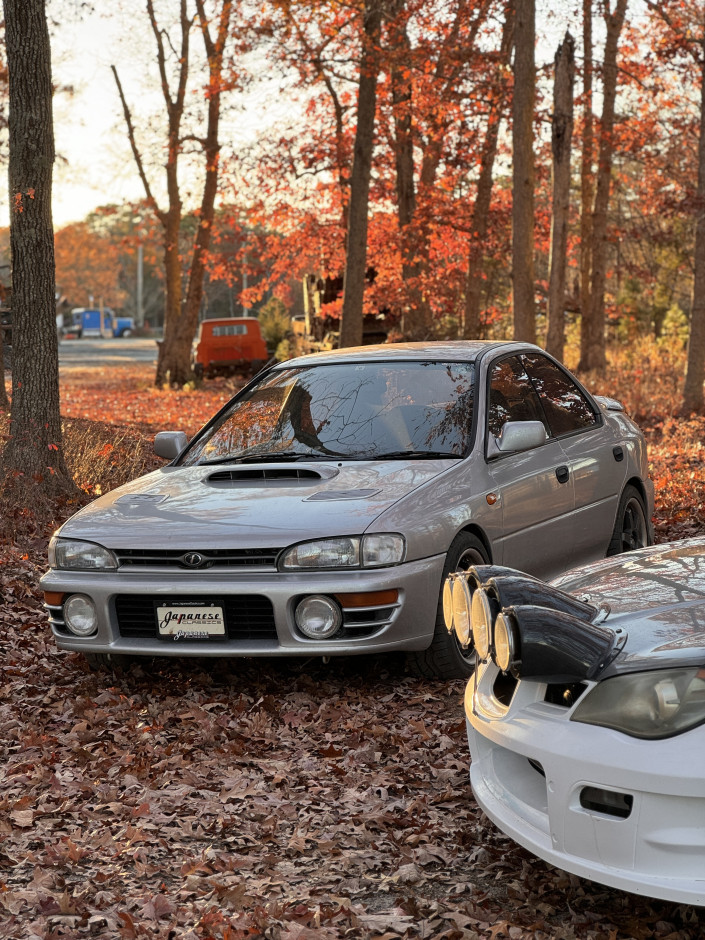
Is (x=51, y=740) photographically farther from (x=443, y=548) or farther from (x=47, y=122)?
(x=47, y=122)

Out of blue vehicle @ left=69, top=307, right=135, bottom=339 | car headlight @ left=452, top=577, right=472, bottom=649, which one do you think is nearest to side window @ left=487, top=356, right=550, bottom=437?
car headlight @ left=452, top=577, right=472, bottom=649

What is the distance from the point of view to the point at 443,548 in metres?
5.29

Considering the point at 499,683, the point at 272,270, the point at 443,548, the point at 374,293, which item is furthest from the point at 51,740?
the point at 272,270

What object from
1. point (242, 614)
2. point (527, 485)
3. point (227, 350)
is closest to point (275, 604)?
point (242, 614)

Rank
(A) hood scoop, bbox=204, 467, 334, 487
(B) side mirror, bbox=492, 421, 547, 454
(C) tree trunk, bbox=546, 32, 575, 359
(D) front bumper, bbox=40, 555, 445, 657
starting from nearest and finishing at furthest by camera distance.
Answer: (D) front bumper, bbox=40, 555, 445, 657, (A) hood scoop, bbox=204, 467, 334, 487, (B) side mirror, bbox=492, 421, 547, 454, (C) tree trunk, bbox=546, 32, 575, 359

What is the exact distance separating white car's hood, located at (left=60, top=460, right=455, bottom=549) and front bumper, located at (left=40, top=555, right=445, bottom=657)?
6.6 inches

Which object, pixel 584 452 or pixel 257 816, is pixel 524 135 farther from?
pixel 257 816

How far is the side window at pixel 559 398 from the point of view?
22.2ft

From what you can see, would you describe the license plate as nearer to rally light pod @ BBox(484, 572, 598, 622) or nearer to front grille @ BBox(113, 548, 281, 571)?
front grille @ BBox(113, 548, 281, 571)

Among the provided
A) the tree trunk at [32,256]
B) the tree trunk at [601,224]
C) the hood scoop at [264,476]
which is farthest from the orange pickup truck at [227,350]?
the hood scoop at [264,476]

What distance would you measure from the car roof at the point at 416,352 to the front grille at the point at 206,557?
1.85 meters

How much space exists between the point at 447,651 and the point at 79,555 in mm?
1791

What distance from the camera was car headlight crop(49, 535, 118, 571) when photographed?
17.6ft

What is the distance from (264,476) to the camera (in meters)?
5.77
